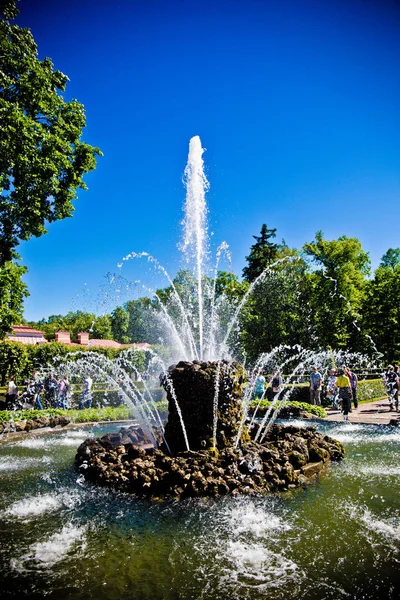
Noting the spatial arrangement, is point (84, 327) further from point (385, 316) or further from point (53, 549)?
point (53, 549)

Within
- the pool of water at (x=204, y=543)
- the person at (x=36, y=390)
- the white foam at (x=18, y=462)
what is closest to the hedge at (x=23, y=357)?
the person at (x=36, y=390)

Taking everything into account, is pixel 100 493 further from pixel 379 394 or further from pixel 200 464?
pixel 379 394

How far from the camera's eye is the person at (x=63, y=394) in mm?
18672

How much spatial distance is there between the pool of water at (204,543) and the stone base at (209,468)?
10.7 inches

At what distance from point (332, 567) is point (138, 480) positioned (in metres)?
3.51

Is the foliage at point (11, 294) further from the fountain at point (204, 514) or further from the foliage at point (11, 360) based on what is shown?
the foliage at point (11, 360)

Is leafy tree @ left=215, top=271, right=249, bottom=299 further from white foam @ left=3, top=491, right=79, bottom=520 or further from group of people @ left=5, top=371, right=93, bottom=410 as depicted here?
white foam @ left=3, top=491, right=79, bottom=520

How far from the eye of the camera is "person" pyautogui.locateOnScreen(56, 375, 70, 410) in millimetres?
18672

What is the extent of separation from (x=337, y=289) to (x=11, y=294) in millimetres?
28658

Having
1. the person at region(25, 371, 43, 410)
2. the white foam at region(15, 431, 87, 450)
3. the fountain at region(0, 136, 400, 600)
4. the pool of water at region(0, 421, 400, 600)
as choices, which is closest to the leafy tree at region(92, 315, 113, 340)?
the person at region(25, 371, 43, 410)

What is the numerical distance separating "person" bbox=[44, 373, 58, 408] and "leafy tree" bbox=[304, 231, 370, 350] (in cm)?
1896

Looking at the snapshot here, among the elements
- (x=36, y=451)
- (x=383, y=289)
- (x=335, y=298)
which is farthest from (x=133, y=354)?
(x=36, y=451)

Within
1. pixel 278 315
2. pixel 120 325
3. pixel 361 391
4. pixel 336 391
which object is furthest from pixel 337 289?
pixel 120 325

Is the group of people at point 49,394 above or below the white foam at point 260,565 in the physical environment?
above
